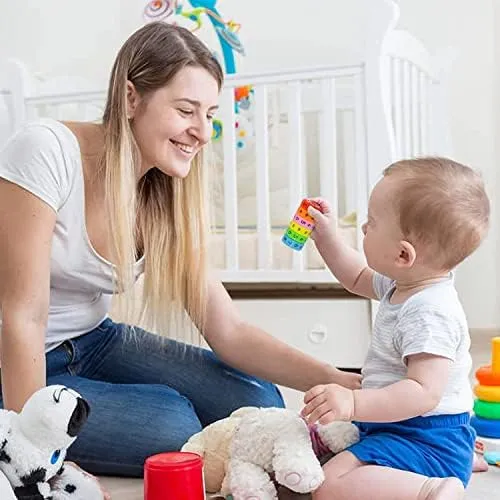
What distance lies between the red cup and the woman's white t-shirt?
0.40 m

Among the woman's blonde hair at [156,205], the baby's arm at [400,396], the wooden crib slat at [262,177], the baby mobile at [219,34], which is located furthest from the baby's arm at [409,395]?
the baby mobile at [219,34]

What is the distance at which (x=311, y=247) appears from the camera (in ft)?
8.18

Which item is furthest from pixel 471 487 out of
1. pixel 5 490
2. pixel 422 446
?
pixel 5 490

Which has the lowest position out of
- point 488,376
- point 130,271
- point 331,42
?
→ point 488,376

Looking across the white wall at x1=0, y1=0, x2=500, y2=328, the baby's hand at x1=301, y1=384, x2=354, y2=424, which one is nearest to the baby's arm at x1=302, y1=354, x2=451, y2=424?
the baby's hand at x1=301, y1=384, x2=354, y2=424

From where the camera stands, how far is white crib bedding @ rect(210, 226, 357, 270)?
8.22 feet

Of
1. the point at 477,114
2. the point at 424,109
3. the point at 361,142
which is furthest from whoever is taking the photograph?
the point at 477,114

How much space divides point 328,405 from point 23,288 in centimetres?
45

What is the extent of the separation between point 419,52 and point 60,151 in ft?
5.45

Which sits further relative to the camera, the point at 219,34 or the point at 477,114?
the point at 477,114

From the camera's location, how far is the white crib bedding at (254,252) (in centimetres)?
251

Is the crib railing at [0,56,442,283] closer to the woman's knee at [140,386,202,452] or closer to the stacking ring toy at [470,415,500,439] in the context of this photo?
the stacking ring toy at [470,415,500,439]

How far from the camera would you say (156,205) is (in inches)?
59.7

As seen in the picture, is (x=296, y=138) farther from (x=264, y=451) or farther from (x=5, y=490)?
(x=5, y=490)
